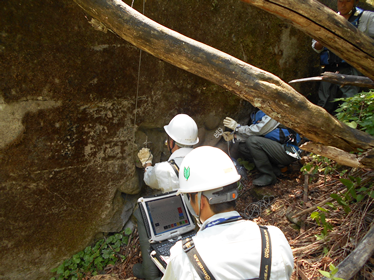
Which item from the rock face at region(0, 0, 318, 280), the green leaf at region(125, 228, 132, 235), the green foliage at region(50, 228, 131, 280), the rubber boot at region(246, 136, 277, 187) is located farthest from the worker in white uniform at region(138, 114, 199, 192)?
the rubber boot at region(246, 136, 277, 187)

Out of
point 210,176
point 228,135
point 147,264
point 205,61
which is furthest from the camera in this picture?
point 228,135

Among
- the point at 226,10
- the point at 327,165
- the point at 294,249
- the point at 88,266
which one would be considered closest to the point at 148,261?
the point at 88,266

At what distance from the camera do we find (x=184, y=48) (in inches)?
77.5

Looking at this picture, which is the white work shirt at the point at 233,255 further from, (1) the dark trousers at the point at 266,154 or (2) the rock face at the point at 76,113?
(1) the dark trousers at the point at 266,154

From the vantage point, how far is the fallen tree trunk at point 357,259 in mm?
1994

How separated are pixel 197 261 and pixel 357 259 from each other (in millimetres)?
1448

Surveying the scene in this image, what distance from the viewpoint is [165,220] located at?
2.57 metres

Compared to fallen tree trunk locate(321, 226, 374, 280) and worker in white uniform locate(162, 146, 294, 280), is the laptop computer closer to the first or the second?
worker in white uniform locate(162, 146, 294, 280)

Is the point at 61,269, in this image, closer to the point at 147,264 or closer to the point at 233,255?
the point at 147,264

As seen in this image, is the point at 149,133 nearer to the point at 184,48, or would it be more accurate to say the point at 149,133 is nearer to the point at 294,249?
the point at 184,48

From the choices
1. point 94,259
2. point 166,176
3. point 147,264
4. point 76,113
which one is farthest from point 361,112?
point 94,259

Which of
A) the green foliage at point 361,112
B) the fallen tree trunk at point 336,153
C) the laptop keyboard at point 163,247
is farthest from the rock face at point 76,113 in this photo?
the fallen tree trunk at point 336,153

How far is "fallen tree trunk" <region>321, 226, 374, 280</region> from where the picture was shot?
1.99 meters

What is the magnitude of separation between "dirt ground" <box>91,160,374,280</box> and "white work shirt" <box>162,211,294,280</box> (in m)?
1.09
